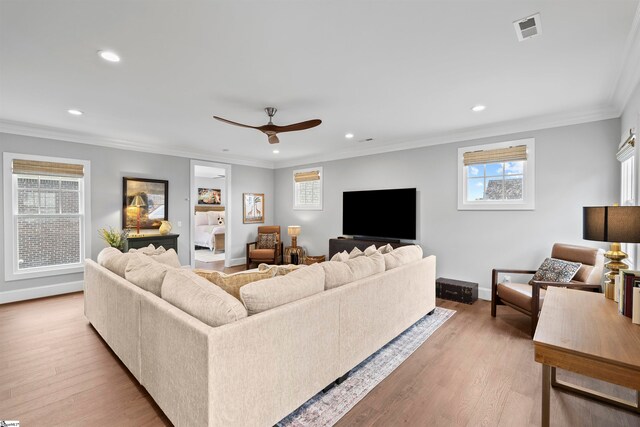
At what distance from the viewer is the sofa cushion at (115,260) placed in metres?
2.72

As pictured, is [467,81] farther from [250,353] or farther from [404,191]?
[250,353]

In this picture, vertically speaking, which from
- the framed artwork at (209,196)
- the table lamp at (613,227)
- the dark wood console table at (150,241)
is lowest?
the dark wood console table at (150,241)

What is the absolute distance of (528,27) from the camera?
193 centimetres

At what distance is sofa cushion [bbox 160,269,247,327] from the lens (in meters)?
1.58

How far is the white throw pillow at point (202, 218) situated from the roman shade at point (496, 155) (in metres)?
8.18

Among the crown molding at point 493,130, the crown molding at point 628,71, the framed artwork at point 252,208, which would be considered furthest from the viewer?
the framed artwork at point 252,208

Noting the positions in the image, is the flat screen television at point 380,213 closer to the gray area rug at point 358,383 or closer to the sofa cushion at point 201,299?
the gray area rug at point 358,383

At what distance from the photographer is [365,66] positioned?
246cm

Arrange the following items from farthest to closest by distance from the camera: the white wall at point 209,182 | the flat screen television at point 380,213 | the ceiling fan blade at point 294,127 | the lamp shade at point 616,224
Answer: the white wall at point 209,182, the flat screen television at point 380,213, the ceiling fan blade at point 294,127, the lamp shade at point 616,224

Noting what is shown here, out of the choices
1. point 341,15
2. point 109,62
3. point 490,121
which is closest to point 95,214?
point 109,62

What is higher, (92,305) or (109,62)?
(109,62)

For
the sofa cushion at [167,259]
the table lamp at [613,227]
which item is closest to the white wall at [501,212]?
the table lamp at [613,227]

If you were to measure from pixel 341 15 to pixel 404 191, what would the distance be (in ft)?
12.2

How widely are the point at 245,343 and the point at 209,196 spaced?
9.37 m
